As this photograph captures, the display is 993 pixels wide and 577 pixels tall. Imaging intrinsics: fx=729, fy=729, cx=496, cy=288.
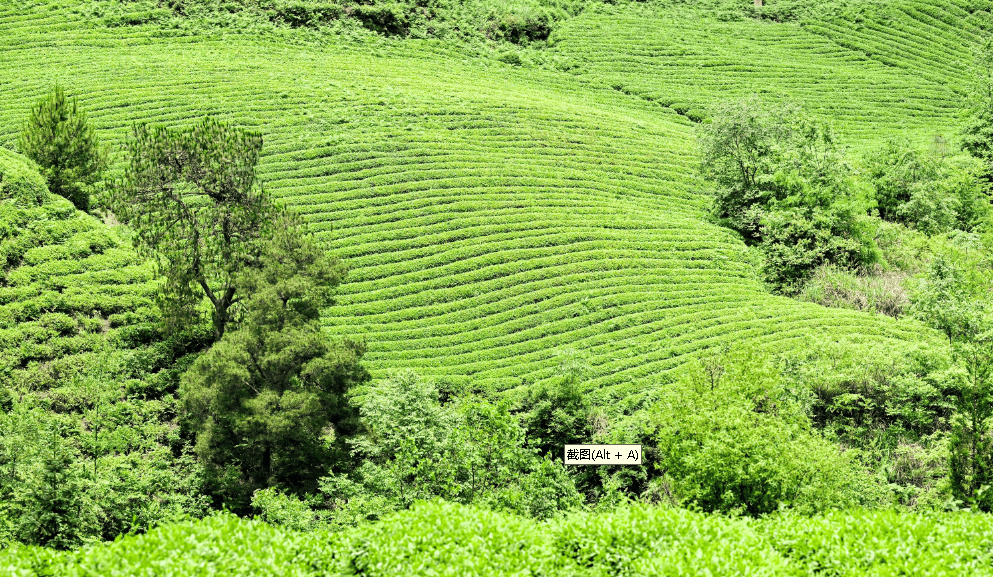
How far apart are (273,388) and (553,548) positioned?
14.9m

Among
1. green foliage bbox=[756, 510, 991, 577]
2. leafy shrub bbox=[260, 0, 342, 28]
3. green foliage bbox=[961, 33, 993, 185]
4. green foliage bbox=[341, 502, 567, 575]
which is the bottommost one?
green foliage bbox=[341, 502, 567, 575]

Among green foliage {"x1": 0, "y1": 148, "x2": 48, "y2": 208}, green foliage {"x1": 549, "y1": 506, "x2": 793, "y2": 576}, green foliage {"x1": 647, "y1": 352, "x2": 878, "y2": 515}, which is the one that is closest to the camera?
green foliage {"x1": 549, "y1": 506, "x2": 793, "y2": 576}

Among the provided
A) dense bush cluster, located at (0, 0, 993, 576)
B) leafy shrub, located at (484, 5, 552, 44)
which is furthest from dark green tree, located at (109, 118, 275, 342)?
leafy shrub, located at (484, 5, 552, 44)

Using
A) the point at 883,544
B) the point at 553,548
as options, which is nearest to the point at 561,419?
the point at 553,548

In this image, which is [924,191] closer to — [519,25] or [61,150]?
[519,25]

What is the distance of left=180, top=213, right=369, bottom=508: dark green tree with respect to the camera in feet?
82.9

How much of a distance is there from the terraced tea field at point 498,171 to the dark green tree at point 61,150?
16.9 ft

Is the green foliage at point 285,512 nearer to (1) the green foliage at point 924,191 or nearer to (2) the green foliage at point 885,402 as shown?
(2) the green foliage at point 885,402

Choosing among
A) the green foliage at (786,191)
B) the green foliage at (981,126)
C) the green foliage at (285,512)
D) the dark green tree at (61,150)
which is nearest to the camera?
the green foliage at (285,512)

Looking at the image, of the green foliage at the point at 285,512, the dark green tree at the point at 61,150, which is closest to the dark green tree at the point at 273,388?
the green foliage at the point at 285,512

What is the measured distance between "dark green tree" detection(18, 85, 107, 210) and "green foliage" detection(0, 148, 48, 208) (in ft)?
2.95

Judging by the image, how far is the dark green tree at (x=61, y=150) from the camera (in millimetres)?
39500

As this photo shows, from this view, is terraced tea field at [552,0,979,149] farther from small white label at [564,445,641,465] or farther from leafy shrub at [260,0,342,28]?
small white label at [564,445,641,465]

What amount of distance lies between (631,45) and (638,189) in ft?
97.2
